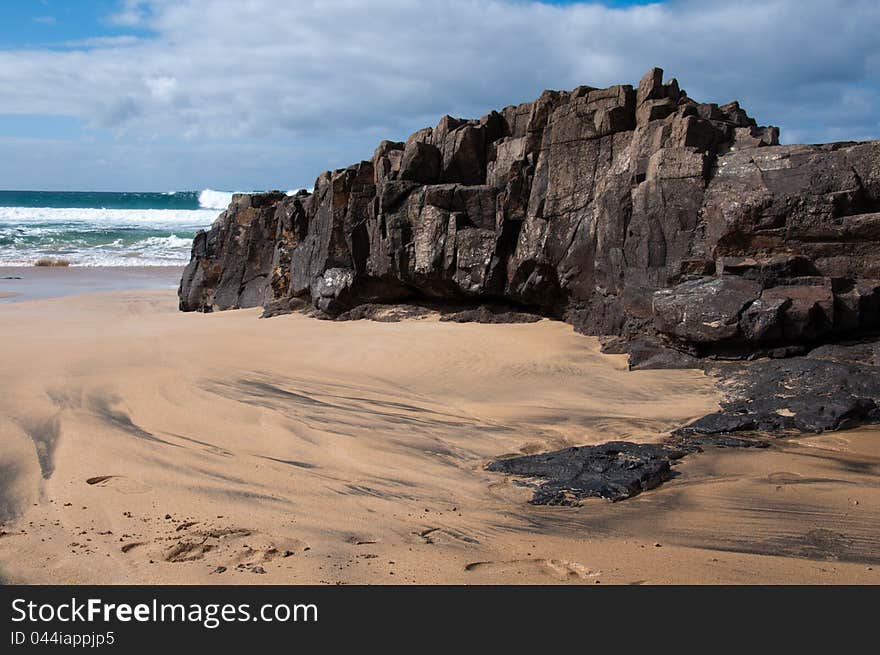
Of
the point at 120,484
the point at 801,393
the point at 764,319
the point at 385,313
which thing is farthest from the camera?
the point at 385,313

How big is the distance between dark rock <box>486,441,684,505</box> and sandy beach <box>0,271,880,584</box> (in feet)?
0.33

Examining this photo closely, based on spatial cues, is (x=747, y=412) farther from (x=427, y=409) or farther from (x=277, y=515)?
(x=277, y=515)

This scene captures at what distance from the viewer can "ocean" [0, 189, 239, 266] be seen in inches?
1259

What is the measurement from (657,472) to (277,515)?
204cm

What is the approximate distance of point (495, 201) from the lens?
34.9 ft

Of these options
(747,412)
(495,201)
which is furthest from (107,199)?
(747,412)

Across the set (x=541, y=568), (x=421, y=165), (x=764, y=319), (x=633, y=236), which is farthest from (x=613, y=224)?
(x=541, y=568)

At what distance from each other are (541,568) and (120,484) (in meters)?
2.34

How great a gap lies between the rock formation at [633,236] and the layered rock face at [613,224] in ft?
0.06

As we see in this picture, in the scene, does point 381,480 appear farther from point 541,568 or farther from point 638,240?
point 638,240

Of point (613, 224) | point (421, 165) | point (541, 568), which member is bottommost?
point (541, 568)

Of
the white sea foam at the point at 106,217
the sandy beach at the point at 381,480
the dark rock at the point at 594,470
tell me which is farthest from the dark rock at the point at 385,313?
the white sea foam at the point at 106,217

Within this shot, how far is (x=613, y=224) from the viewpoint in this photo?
8.86 meters

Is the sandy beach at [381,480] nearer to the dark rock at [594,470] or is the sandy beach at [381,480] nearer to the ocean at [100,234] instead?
the dark rock at [594,470]
